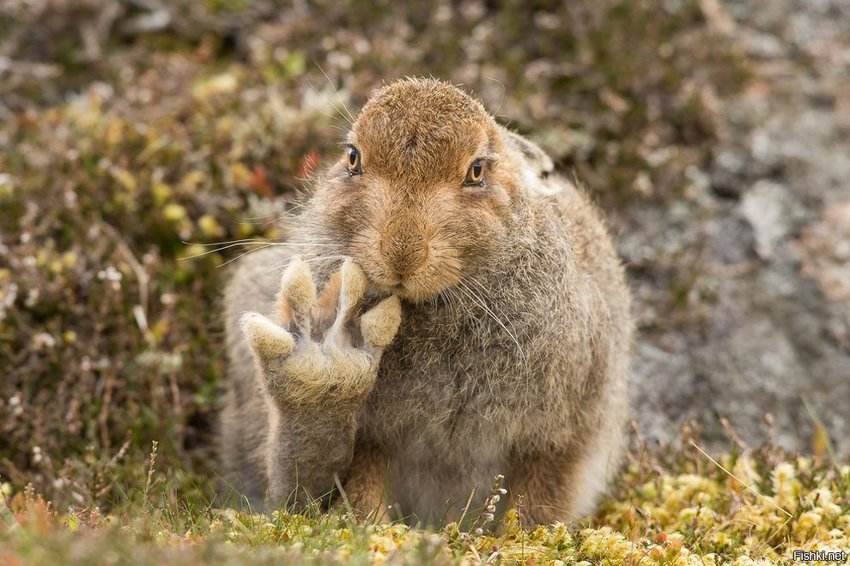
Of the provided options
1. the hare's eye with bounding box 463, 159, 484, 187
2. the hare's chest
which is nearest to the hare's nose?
the hare's eye with bounding box 463, 159, 484, 187

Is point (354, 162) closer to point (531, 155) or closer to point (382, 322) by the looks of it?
point (382, 322)

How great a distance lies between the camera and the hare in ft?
13.8

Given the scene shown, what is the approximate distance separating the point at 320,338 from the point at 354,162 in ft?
2.54

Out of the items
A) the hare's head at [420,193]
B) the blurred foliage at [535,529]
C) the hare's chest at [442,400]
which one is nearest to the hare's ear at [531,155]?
the hare's head at [420,193]

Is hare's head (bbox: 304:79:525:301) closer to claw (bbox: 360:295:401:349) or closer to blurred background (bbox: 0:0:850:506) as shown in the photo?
claw (bbox: 360:295:401:349)

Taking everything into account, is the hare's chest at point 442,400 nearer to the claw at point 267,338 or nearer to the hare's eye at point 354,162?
the claw at point 267,338

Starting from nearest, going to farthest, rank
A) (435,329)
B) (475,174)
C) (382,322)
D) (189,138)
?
(382,322) → (475,174) → (435,329) → (189,138)

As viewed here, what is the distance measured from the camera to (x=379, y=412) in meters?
4.68

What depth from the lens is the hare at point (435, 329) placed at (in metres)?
4.22

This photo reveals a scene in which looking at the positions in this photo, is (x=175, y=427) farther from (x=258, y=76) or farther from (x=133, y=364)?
(x=258, y=76)

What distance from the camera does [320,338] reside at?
176 inches

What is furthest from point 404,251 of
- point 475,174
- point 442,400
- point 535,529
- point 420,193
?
point 535,529

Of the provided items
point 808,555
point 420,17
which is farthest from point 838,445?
point 420,17

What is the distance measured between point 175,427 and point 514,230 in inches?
105
